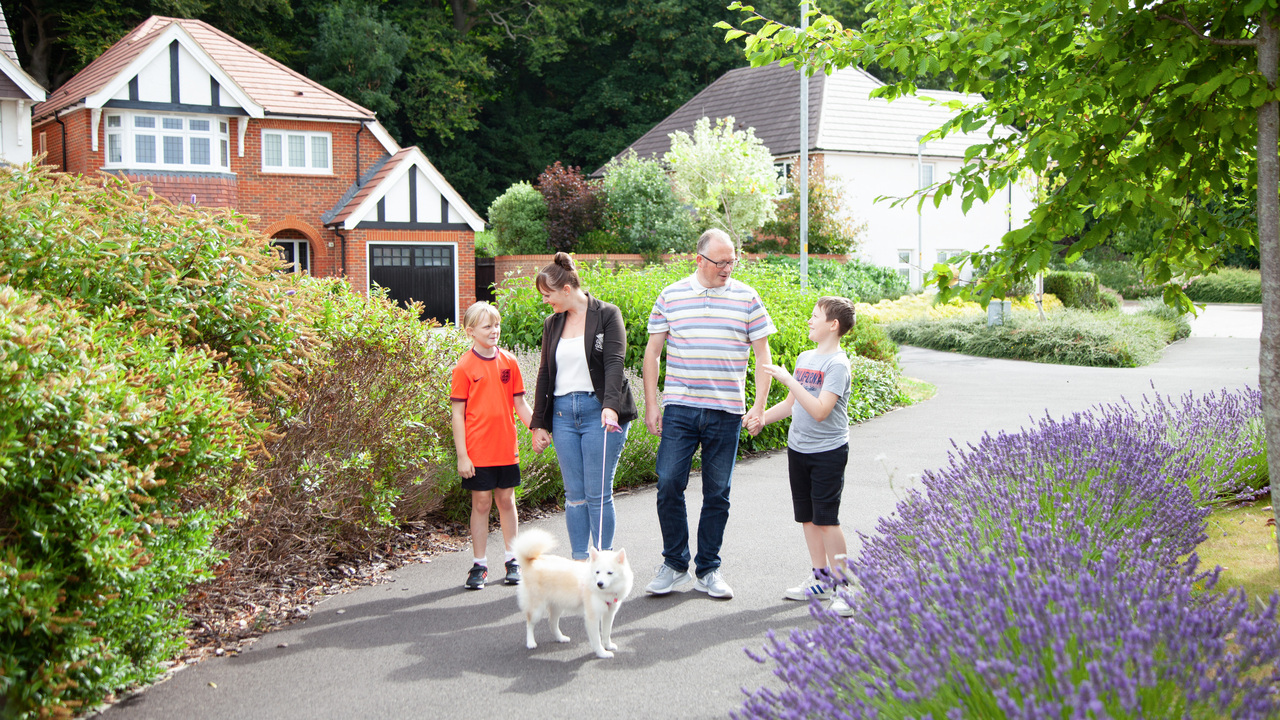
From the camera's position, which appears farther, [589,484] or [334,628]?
[589,484]

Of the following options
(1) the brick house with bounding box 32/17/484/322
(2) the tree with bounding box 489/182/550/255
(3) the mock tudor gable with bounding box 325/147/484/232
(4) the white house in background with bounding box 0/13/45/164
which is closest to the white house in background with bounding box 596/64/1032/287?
(2) the tree with bounding box 489/182/550/255

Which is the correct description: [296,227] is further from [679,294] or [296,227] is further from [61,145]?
[679,294]

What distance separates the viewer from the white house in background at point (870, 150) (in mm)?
36219

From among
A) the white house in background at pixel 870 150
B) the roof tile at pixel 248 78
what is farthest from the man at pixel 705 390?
the white house in background at pixel 870 150

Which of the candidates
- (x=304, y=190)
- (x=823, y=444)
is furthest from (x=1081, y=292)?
(x=823, y=444)

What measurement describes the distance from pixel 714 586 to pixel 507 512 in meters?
1.37

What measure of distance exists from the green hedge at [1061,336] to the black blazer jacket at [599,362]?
1668 centimetres

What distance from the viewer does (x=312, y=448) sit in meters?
6.14

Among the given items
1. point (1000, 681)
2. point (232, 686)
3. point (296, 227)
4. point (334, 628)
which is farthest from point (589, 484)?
point (296, 227)

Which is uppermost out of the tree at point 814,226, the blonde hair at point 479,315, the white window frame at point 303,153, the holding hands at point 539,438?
A: the white window frame at point 303,153

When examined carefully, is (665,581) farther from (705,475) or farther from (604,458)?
(604,458)

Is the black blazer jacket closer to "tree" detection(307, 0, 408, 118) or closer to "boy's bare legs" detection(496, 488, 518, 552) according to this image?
"boy's bare legs" detection(496, 488, 518, 552)

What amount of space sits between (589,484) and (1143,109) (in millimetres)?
3452

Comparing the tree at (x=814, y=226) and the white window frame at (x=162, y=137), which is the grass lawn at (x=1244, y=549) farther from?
the white window frame at (x=162, y=137)
